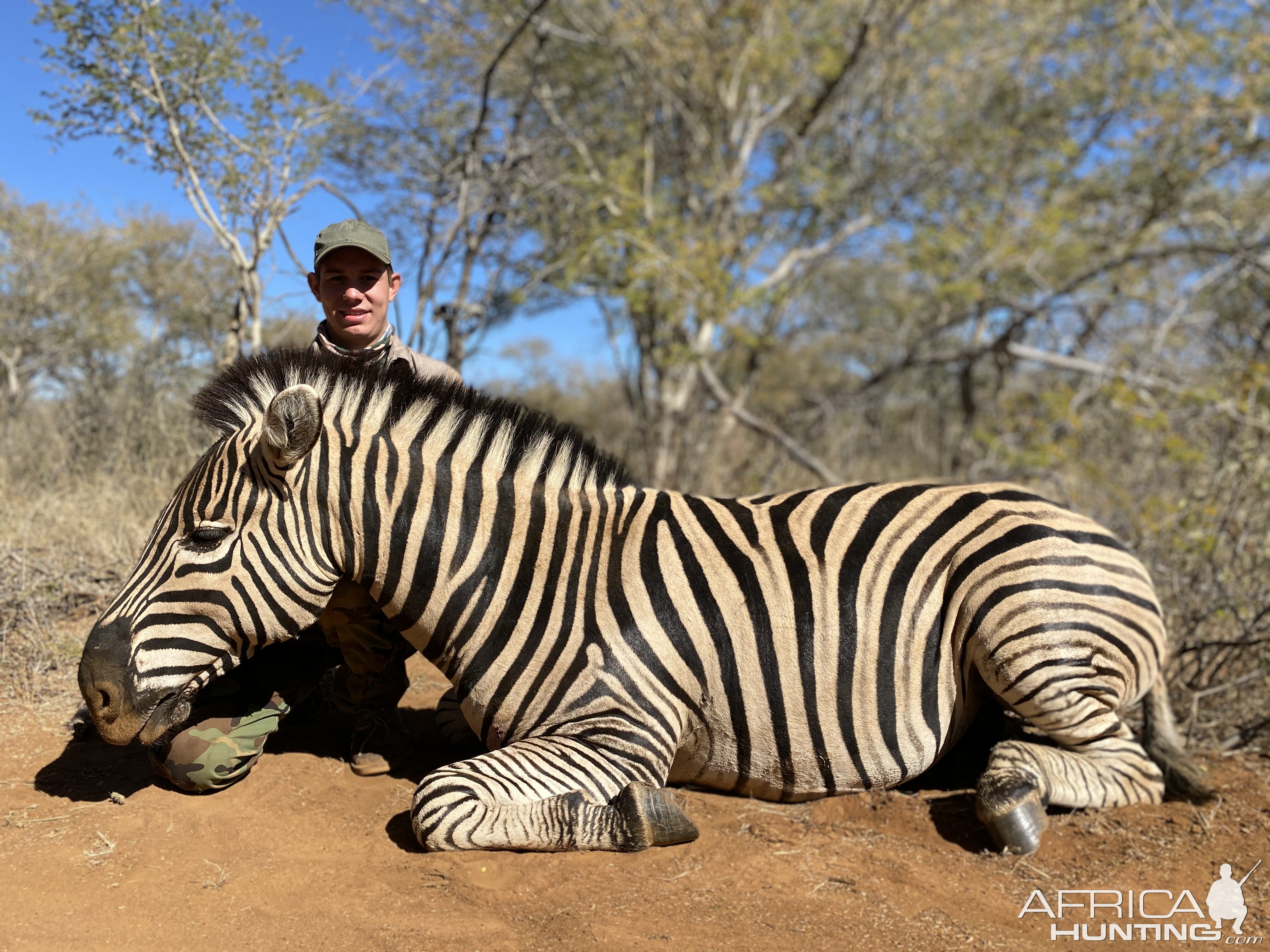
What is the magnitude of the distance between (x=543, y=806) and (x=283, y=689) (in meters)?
1.36

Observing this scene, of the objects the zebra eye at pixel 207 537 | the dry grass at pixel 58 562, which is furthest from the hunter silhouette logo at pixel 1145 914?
the dry grass at pixel 58 562

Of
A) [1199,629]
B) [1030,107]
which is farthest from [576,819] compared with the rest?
[1030,107]

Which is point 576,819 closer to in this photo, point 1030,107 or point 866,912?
point 866,912

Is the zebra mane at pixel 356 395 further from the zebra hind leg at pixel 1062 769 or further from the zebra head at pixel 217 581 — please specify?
the zebra hind leg at pixel 1062 769

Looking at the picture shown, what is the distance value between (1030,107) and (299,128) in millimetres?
11230

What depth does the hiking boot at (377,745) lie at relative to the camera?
11.1 feet

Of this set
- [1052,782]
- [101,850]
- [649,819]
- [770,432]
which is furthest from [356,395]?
[770,432]

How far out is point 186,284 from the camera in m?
9.50

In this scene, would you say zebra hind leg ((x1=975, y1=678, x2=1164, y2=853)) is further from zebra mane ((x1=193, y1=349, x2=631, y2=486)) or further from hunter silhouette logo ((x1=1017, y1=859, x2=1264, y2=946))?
zebra mane ((x1=193, y1=349, x2=631, y2=486))

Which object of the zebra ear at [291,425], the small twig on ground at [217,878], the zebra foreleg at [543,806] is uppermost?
the zebra ear at [291,425]

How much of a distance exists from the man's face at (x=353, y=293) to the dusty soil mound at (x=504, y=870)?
1825 millimetres

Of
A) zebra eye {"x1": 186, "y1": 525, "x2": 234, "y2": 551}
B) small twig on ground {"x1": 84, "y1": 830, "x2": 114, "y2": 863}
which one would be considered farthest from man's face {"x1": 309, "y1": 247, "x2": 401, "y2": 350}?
small twig on ground {"x1": 84, "y1": 830, "x2": 114, "y2": 863}

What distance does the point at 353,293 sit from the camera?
362 cm

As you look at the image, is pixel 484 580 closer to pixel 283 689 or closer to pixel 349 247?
pixel 283 689
